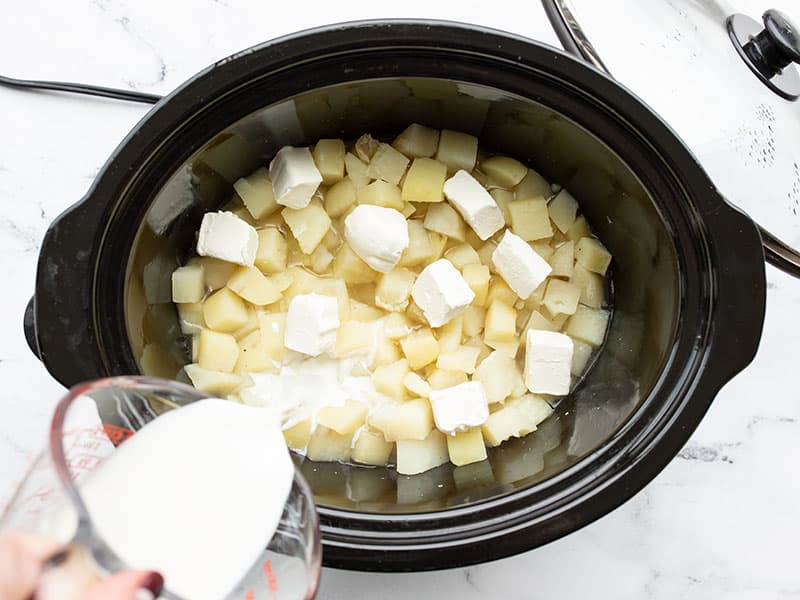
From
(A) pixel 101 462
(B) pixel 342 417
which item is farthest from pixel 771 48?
(A) pixel 101 462

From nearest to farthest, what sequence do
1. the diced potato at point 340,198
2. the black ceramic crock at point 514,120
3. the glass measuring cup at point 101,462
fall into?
the glass measuring cup at point 101,462 < the black ceramic crock at point 514,120 < the diced potato at point 340,198

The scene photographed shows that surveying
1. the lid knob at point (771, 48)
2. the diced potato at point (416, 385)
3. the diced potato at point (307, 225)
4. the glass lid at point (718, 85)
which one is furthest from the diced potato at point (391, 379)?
the lid knob at point (771, 48)

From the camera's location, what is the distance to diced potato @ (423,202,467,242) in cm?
135

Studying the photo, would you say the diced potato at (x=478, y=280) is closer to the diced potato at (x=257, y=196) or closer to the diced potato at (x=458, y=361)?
the diced potato at (x=458, y=361)

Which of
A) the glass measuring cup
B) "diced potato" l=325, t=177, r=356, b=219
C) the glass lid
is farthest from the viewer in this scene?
"diced potato" l=325, t=177, r=356, b=219

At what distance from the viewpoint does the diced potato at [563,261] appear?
1372 mm

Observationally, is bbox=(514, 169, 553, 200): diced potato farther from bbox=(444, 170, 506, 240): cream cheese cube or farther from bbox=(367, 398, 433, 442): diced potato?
bbox=(367, 398, 433, 442): diced potato

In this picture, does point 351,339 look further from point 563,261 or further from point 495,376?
point 563,261

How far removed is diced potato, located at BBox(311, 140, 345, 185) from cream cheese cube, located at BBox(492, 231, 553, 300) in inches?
10.9

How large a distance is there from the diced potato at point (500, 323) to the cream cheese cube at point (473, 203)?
0.37 ft

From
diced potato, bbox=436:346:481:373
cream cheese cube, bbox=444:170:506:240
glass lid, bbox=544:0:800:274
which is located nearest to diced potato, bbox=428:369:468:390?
diced potato, bbox=436:346:481:373

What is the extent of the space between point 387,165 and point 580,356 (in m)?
0.43

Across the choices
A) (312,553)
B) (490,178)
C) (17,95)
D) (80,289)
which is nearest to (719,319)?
(490,178)

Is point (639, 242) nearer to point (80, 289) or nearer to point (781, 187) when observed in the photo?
point (781, 187)
